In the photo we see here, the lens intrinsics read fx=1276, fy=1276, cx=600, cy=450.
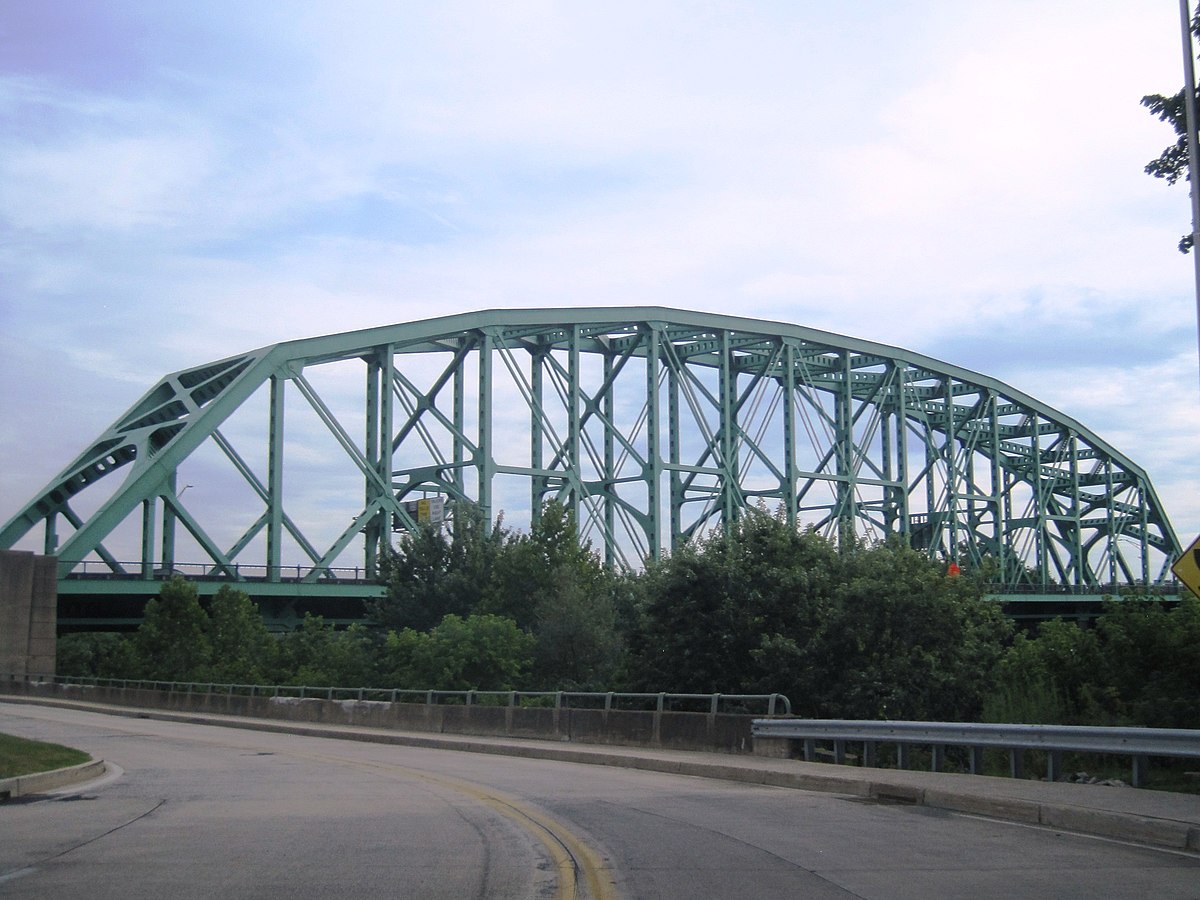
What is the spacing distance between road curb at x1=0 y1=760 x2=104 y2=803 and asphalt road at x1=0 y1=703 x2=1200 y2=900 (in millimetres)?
406

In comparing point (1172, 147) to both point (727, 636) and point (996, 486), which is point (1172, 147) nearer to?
point (727, 636)

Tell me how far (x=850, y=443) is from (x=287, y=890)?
90863mm

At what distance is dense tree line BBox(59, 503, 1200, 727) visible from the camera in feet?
74.2

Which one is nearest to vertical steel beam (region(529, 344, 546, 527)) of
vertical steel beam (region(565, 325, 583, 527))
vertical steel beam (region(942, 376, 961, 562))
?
vertical steel beam (region(565, 325, 583, 527))

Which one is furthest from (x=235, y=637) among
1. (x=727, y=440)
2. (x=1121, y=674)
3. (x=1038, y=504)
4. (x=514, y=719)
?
(x=1038, y=504)

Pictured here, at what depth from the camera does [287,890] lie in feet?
29.7

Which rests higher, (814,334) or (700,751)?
(814,334)

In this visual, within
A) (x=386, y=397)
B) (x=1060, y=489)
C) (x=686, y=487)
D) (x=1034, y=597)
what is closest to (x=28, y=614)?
(x=386, y=397)

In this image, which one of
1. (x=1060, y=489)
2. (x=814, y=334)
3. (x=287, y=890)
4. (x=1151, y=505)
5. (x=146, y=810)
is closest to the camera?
(x=287, y=890)

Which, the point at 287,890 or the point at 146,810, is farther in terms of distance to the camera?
the point at 146,810

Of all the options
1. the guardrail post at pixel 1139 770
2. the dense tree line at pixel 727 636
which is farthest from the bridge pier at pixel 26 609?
the guardrail post at pixel 1139 770

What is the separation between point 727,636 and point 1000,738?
16746 millimetres

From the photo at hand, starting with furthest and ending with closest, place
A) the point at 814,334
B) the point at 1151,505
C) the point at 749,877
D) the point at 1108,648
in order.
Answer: the point at 1151,505 → the point at 814,334 → the point at 1108,648 → the point at 749,877

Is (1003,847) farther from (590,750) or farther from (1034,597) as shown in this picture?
(1034,597)
